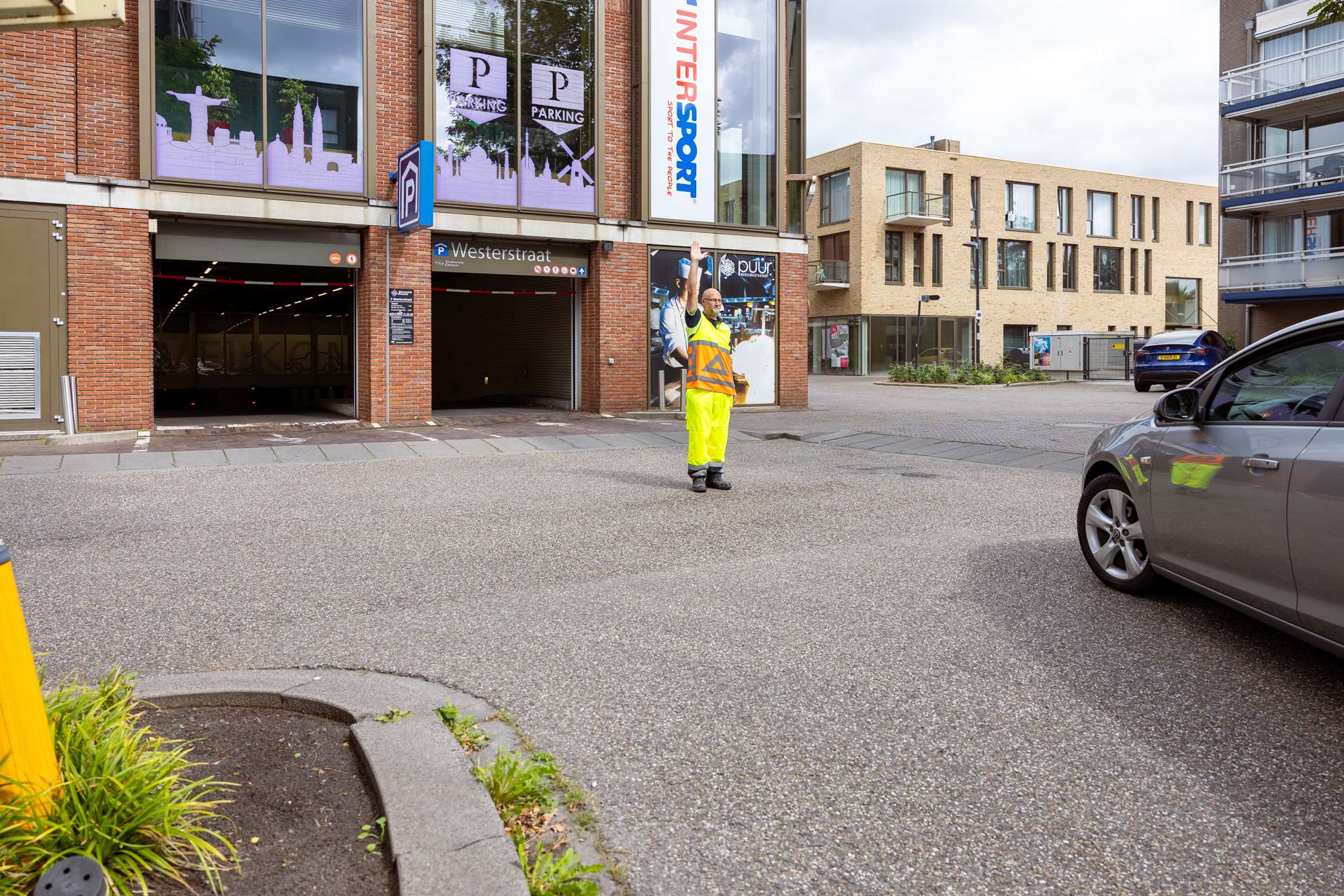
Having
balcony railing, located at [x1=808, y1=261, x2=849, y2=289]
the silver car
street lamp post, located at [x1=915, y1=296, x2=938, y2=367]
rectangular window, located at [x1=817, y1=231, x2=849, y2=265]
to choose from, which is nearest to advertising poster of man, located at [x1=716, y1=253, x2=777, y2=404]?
the silver car

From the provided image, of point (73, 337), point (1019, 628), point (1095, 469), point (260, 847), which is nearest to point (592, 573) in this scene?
point (1019, 628)

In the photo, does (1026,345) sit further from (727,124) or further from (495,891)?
(495,891)

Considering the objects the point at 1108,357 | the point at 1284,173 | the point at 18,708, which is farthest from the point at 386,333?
the point at 1108,357

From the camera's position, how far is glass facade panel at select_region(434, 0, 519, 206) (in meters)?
17.4

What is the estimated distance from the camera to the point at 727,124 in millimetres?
20109

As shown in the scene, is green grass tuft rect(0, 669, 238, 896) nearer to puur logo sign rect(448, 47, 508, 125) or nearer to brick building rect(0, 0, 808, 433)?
brick building rect(0, 0, 808, 433)

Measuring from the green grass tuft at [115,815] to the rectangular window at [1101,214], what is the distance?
196 feet

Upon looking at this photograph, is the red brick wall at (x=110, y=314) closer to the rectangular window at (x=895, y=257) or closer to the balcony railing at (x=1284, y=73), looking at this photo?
the balcony railing at (x=1284, y=73)

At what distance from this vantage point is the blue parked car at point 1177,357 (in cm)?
2627

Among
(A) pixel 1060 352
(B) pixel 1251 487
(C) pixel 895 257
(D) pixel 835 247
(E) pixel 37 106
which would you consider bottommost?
(B) pixel 1251 487

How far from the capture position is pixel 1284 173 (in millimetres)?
33969

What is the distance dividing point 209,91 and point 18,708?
15526 mm

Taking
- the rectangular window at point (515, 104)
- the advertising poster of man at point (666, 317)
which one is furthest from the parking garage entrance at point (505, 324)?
the advertising poster of man at point (666, 317)

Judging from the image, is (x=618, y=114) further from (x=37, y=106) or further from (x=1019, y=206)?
(x=1019, y=206)
